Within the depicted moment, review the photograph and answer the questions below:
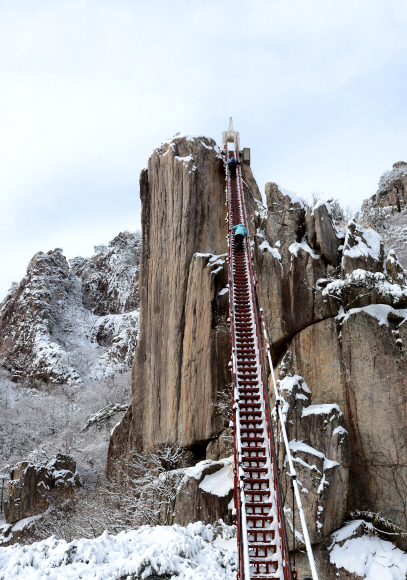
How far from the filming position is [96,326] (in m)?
77.6

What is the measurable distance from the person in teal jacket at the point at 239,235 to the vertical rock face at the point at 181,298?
159 centimetres

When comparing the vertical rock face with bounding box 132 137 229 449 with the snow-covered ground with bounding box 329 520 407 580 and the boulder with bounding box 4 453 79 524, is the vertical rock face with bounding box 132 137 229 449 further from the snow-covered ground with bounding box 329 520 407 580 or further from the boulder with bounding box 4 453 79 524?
the boulder with bounding box 4 453 79 524

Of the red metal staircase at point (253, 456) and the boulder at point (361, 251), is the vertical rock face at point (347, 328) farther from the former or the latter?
the red metal staircase at point (253, 456)

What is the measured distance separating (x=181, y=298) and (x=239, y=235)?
12.9 ft

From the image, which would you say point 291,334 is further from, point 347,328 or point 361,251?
point 361,251

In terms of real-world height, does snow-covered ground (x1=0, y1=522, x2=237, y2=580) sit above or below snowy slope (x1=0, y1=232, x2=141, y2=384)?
below

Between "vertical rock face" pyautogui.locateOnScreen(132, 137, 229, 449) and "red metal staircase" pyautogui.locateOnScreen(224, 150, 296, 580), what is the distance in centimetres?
334

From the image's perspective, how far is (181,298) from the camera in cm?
2016

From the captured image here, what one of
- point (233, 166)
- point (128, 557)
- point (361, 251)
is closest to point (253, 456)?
point (128, 557)

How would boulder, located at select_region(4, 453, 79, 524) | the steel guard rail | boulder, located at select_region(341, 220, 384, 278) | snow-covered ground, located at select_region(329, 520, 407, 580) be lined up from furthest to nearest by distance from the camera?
boulder, located at select_region(4, 453, 79, 524)
boulder, located at select_region(341, 220, 384, 278)
snow-covered ground, located at select_region(329, 520, 407, 580)
the steel guard rail

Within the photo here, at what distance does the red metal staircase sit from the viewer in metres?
7.80

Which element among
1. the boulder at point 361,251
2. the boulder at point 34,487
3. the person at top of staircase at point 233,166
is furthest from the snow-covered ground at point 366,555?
the boulder at point 34,487

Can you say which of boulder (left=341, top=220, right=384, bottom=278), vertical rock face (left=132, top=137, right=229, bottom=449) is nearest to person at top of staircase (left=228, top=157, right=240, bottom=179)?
vertical rock face (left=132, top=137, right=229, bottom=449)

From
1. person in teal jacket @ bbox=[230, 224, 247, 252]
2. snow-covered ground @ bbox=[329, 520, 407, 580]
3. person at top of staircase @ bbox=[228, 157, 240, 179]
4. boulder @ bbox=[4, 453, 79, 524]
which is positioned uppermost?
person at top of staircase @ bbox=[228, 157, 240, 179]
